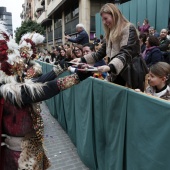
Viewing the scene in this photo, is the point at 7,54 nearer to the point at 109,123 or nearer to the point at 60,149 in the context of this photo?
the point at 109,123

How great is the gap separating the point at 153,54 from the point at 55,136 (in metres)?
2.80

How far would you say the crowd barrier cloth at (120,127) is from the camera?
155cm

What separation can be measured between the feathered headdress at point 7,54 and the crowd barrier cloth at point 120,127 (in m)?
1.07

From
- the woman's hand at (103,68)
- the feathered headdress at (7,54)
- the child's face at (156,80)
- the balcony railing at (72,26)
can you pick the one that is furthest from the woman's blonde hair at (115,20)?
the balcony railing at (72,26)

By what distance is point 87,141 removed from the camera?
3.04 m

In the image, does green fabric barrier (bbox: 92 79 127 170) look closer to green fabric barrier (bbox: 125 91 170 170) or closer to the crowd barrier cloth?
the crowd barrier cloth

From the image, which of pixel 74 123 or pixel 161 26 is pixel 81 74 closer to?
pixel 74 123

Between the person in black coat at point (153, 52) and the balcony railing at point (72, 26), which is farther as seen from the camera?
the balcony railing at point (72, 26)

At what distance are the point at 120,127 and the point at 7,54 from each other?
131cm

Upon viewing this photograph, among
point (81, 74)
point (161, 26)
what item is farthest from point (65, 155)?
point (161, 26)

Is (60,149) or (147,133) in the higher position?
(147,133)

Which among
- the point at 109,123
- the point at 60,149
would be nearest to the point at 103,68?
the point at 109,123

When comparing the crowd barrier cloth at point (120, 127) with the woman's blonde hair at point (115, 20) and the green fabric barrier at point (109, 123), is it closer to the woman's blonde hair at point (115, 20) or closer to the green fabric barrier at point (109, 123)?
the green fabric barrier at point (109, 123)

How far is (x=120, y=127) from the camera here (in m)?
2.11
